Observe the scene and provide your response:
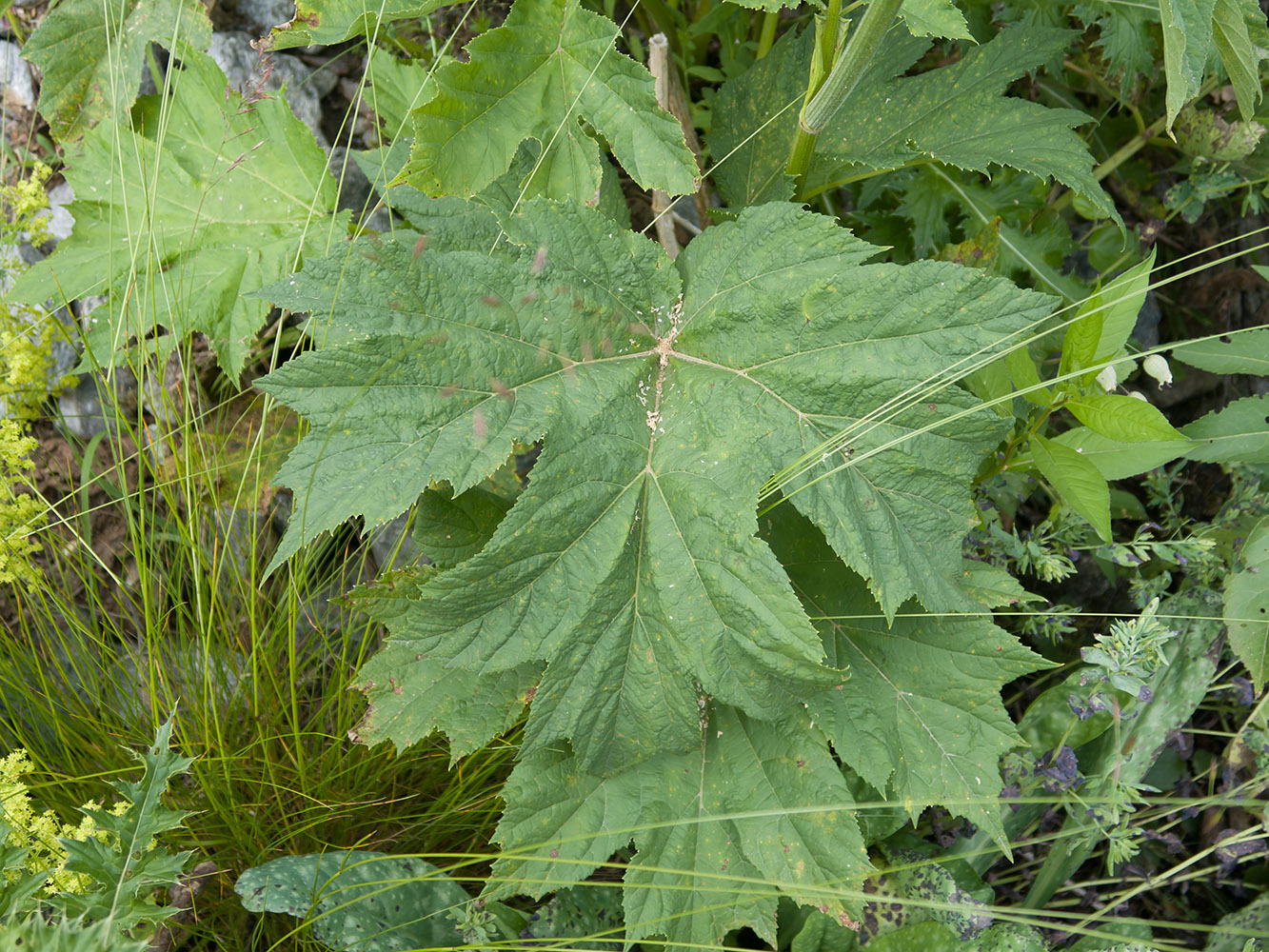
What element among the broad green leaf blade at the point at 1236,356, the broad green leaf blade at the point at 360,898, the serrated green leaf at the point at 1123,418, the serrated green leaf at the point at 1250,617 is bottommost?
the broad green leaf blade at the point at 360,898

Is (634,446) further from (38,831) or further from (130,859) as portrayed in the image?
(38,831)

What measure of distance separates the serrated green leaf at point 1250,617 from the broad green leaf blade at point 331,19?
1.98m

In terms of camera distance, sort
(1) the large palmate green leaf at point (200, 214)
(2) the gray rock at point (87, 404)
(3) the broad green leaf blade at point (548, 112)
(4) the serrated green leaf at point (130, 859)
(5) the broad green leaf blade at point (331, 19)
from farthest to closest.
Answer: (2) the gray rock at point (87, 404) → (1) the large palmate green leaf at point (200, 214) → (5) the broad green leaf blade at point (331, 19) → (3) the broad green leaf blade at point (548, 112) → (4) the serrated green leaf at point (130, 859)

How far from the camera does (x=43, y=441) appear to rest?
2473mm

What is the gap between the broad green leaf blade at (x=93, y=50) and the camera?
82.4 inches

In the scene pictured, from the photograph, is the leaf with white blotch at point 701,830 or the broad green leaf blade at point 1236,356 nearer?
the leaf with white blotch at point 701,830

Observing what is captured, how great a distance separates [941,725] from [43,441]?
245cm

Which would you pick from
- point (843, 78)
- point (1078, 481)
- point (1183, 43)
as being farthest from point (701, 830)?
point (1183, 43)

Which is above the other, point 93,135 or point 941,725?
point 93,135

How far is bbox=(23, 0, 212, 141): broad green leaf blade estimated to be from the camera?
6.87 feet

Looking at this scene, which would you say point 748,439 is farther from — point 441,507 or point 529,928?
point 529,928

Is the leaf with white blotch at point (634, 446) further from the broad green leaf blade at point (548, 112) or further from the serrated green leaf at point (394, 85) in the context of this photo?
the serrated green leaf at point (394, 85)

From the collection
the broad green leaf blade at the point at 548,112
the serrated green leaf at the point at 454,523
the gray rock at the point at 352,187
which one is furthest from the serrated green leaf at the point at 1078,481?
the gray rock at the point at 352,187

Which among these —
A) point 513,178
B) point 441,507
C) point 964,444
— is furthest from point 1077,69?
point 441,507
